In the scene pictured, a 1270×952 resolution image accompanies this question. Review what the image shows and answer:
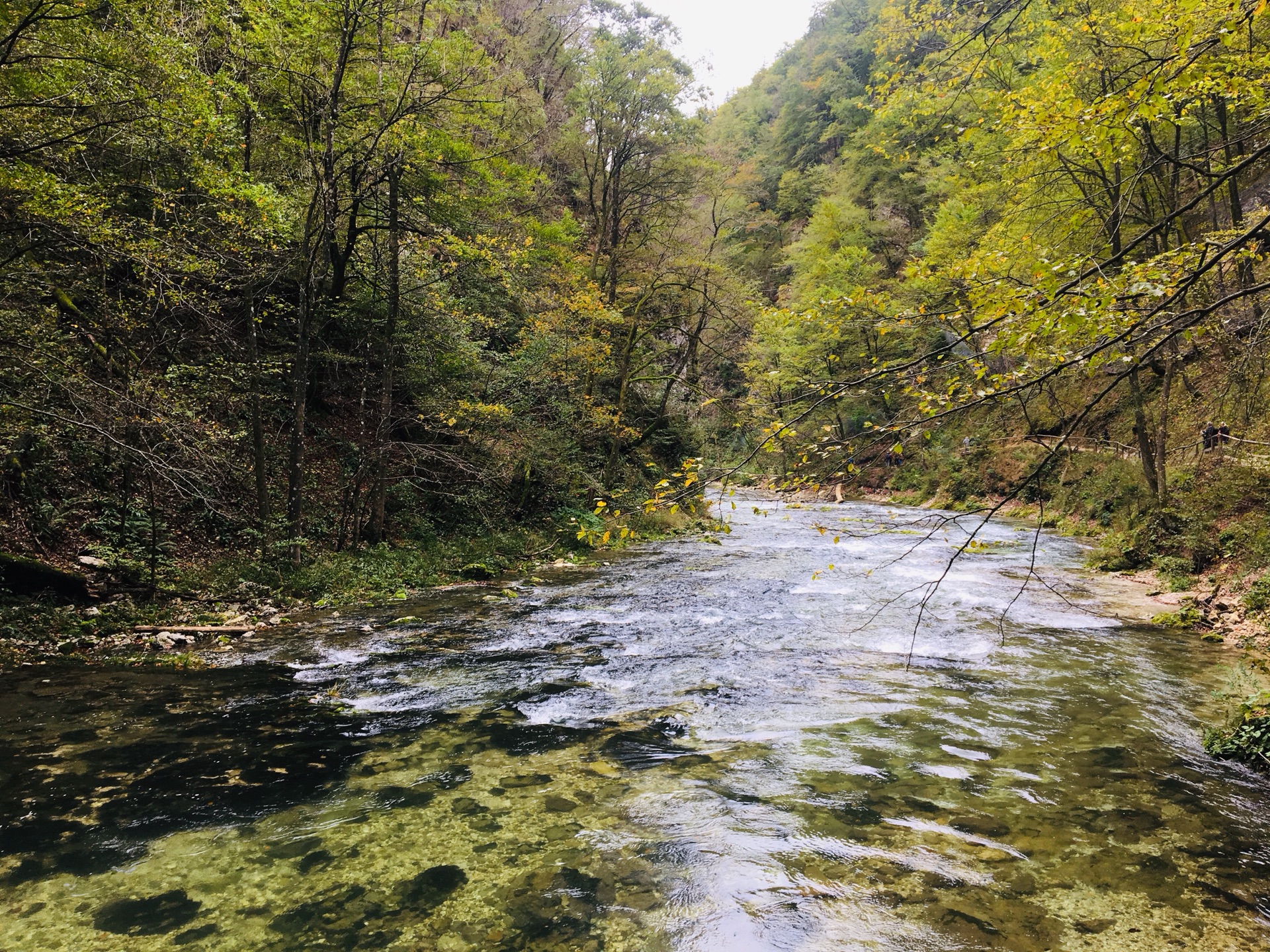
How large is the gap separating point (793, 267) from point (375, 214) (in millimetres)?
32019

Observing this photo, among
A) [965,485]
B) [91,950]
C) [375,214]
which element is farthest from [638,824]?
[965,485]

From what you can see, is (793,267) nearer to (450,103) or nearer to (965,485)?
(965,485)

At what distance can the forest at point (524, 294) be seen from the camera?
378cm

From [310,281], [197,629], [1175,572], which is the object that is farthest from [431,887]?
[1175,572]

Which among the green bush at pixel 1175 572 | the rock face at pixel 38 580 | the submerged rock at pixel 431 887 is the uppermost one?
the rock face at pixel 38 580

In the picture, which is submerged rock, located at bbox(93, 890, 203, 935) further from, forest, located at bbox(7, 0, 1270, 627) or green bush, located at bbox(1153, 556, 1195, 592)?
green bush, located at bbox(1153, 556, 1195, 592)

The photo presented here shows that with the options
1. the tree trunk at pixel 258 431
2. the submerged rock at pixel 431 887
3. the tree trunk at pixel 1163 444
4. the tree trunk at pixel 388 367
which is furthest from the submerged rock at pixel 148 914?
the tree trunk at pixel 1163 444

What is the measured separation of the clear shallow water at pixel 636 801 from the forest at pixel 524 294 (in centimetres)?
172

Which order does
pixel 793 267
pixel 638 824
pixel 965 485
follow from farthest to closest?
pixel 793 267, pixel 965 485, pixel 638 824

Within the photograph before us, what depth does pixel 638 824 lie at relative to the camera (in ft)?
13.5

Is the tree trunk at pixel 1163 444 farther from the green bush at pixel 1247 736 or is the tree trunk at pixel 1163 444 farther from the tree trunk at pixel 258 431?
the tree trunk at pixel 258 431

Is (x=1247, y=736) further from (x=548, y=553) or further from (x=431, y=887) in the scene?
(x=548, y=553)

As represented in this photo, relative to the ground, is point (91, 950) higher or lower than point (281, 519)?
lower

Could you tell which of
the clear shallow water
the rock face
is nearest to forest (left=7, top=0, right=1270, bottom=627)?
the rock face
